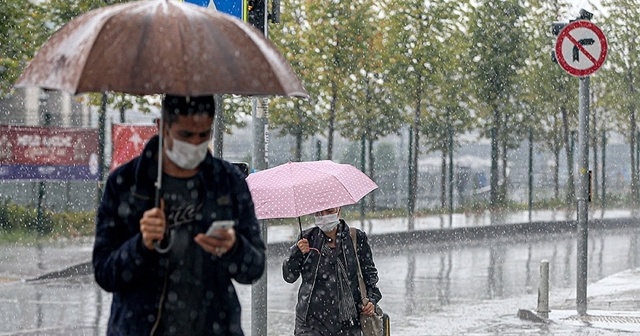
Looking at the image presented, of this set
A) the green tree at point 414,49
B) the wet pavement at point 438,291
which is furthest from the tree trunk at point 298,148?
the wet pavement at point 438,291

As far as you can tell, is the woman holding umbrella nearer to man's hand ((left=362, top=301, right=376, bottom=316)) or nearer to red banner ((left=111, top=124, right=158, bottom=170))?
→ man's hand ((left=362, top=301, right=376, bottom=316))

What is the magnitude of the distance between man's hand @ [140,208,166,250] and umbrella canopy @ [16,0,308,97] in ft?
1.27

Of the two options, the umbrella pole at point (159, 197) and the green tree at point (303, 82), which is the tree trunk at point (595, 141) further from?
the umbrella pole at point (159, 197)

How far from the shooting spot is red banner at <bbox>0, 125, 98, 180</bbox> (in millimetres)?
24000

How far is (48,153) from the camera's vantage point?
2438 cm

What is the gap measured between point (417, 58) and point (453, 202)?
4386 millimetres

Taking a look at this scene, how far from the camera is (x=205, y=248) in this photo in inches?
167

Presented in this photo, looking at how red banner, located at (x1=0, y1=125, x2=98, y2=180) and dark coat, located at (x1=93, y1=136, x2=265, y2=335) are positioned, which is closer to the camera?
dark coat, located at (x1=93, y1=136, x2=265, y2=335)

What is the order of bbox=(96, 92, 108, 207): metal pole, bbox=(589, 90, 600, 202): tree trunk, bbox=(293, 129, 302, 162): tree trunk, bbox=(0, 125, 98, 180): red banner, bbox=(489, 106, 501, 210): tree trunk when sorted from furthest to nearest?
bbox=(589, 90, 600, 202): tree trunk, bbox=(489, 106, 501, 210): tree trunk, bbox=(293, 129, 302, 162): tree trunk, bbox=(96, 92, 108, 207): metal pole, bbox=(0, 125, 98, 180): red banner

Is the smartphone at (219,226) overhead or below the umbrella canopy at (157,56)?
below

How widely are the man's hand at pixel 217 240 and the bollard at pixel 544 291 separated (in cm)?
1157

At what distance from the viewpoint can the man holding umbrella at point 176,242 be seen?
14.2 ft

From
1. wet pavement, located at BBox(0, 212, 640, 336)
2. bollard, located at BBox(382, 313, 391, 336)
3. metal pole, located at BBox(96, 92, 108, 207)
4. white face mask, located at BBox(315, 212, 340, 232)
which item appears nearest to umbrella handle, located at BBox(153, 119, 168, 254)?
white face mask, located at BBox(315, 212, 340, 232)

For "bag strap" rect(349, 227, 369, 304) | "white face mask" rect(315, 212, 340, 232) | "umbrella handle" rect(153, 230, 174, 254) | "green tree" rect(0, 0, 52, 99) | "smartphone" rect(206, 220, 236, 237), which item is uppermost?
"green tree" rect(0, 0, 52, 99)
